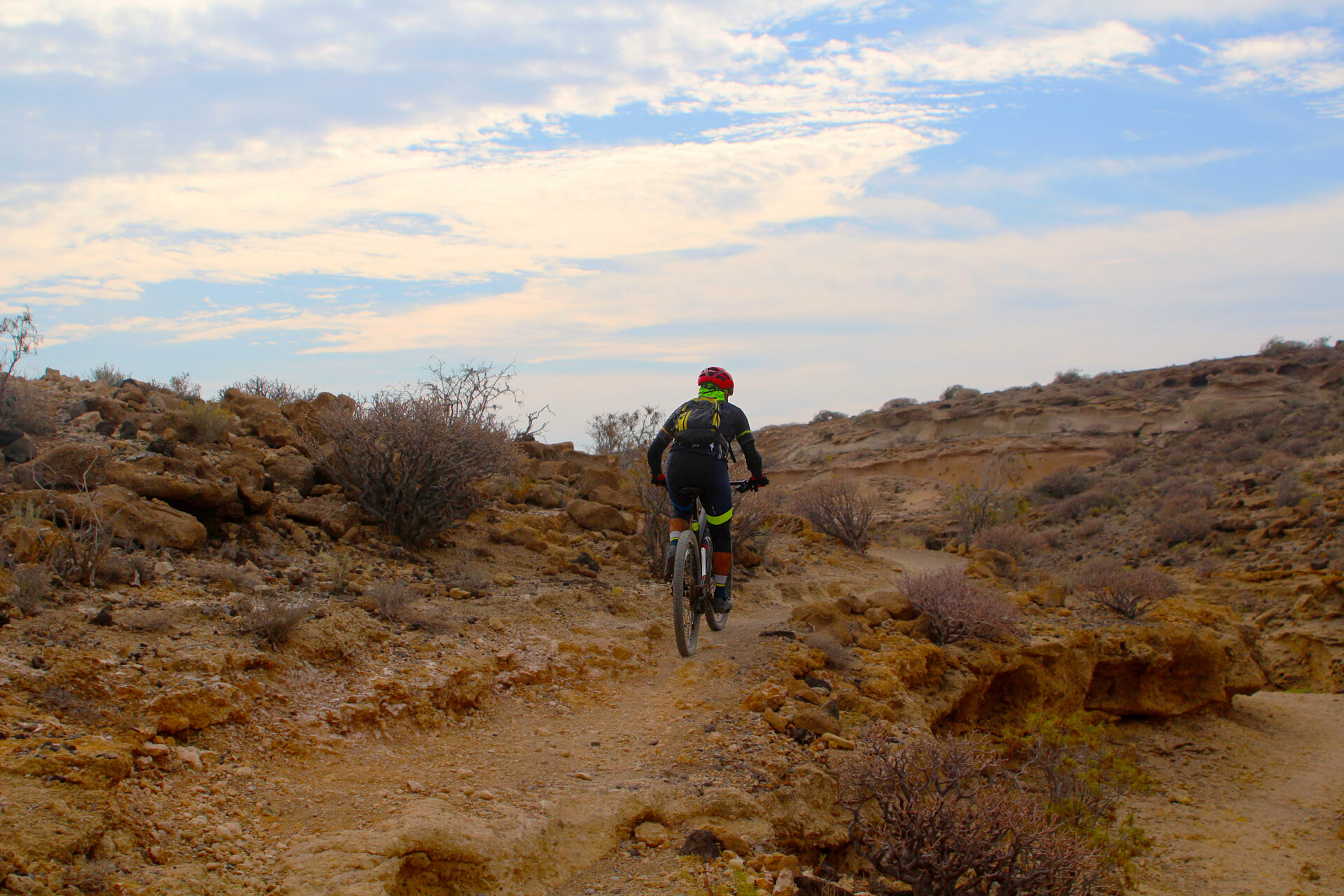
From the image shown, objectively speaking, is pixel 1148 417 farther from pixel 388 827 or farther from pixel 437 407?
pixel 388 827

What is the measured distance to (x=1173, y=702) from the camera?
8023mm

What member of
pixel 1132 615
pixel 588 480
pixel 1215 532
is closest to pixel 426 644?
pixel 588 480

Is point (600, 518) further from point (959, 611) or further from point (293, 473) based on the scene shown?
point (959, 611)

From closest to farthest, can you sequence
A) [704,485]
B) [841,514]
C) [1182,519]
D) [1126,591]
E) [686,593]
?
[704,485]
[686,593]
[1126,591]
[841,514]
[1182,519]

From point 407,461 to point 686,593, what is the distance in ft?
9.85

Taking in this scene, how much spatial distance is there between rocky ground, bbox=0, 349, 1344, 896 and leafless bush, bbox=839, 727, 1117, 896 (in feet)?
0.74

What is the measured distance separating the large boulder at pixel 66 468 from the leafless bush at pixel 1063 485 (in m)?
22.1

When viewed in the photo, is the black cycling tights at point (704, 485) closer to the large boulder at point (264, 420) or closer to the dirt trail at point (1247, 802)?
the dirt trail at point (1247, 802)

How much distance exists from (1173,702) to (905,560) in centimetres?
576

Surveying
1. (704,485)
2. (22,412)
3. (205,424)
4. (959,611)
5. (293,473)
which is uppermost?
(22,412)

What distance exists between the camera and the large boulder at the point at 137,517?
17.4 ft

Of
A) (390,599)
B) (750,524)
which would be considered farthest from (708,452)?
(750,524)

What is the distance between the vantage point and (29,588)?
4.20 meters

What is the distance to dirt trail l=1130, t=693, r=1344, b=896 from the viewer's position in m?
5.60
